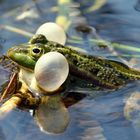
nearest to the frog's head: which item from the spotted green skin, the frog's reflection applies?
the spotted green skin

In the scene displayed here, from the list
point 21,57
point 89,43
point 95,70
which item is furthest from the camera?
point 89,43

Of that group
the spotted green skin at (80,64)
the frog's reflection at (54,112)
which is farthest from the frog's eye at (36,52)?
the frog's reflection at (54,112)

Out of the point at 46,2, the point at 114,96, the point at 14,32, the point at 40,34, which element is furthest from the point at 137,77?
the point at 46,2

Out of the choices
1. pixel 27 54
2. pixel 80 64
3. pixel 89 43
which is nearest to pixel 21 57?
pixel 27 54

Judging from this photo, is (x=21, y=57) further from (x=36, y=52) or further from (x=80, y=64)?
(x=80, y=64)

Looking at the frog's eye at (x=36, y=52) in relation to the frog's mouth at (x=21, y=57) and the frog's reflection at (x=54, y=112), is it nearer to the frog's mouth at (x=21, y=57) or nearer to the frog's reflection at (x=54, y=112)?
the frog's mouth at (x=21, y=57)

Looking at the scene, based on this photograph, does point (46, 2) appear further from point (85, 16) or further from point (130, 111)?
point (130, 111)
